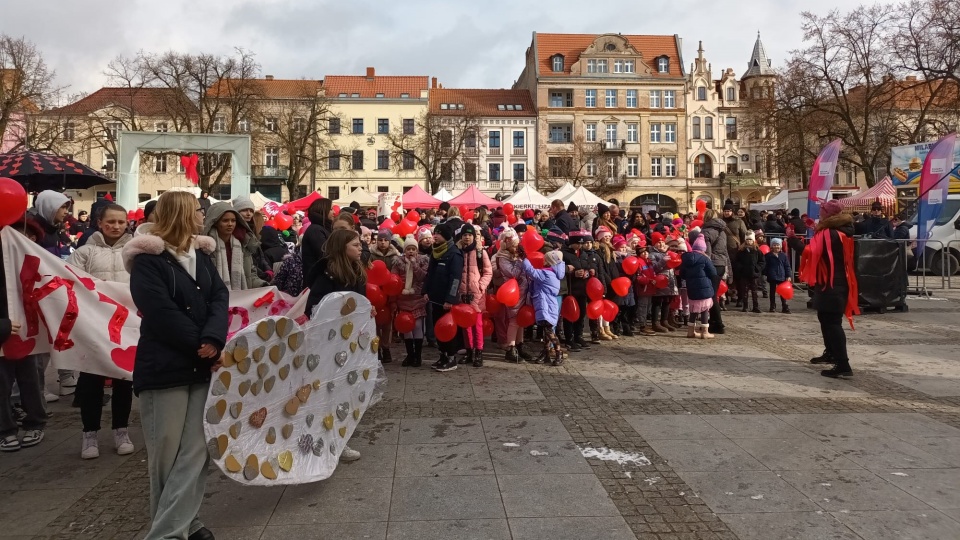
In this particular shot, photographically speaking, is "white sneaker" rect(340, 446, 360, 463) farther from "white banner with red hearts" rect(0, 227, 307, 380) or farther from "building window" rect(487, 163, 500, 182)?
"building window" rect(487, 163, 500, 182)

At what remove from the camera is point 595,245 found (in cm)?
954

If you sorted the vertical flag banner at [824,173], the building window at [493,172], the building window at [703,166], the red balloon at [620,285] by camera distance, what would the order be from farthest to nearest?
the building window at [703,166]
the building window at [493,172]
the vertical flag banner at [824,173]
the red balloon at [620,285]

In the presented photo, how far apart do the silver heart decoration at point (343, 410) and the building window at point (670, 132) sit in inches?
2388

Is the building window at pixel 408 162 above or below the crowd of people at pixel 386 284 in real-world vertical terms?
above

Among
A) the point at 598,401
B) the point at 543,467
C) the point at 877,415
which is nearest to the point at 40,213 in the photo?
the point at 543,467

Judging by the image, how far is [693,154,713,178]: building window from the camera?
202ft

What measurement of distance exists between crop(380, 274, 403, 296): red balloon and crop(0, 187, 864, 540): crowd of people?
23mm

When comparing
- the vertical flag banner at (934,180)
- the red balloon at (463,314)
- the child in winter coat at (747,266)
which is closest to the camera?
the red balloon at (463,314)

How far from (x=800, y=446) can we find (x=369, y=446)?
333cm

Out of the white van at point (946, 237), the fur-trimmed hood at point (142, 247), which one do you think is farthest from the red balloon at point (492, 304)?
the white van at point (946, 237)

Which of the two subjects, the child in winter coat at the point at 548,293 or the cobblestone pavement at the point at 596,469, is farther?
the child in winter coat at the point at 548,293

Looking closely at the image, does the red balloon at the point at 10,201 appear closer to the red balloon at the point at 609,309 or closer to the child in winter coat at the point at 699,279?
the red balloon at the point at 609,309

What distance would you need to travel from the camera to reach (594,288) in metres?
8.80

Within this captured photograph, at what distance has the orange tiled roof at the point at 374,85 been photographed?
59.7m
